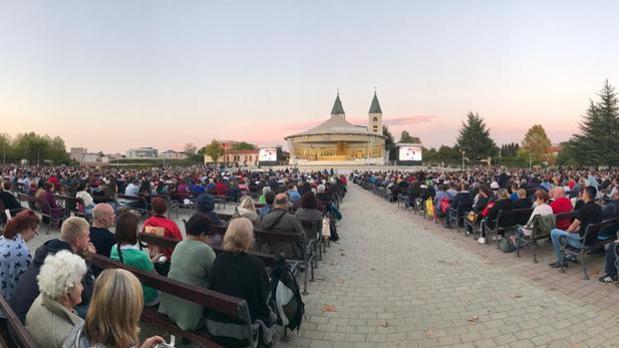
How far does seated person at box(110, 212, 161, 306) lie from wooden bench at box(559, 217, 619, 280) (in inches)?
249

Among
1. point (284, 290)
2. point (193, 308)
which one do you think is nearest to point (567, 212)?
point (284, 290)

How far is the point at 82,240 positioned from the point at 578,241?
7253mm

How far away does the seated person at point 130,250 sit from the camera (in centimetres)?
366

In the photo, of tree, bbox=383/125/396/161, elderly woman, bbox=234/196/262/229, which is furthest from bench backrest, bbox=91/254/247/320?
tree, bbox=383/125/396/161

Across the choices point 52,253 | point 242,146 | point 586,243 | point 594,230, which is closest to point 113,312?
point 52,253

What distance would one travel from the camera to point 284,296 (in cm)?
361

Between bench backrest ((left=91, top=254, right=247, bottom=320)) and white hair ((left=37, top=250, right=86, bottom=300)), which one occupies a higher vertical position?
white hair ((left=37, top=250, right=86, bottom=300))

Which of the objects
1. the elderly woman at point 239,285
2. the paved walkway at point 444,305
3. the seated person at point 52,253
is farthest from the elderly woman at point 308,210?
the seated person at point 52,253

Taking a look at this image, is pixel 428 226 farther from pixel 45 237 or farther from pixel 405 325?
pixel 45 237

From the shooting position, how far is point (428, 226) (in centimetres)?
1116

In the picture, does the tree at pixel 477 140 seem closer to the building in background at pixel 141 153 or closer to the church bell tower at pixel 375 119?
the church bell tower at pixel 375 119

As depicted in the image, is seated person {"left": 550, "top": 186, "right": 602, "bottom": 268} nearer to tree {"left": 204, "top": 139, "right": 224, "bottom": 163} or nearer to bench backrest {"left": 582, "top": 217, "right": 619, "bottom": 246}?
bench backrest {"left": 582, "top": 217, "right": 619, "bottom": 246}

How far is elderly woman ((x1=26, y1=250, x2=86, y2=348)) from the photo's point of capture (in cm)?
210

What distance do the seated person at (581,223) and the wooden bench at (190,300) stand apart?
592 centimetres
